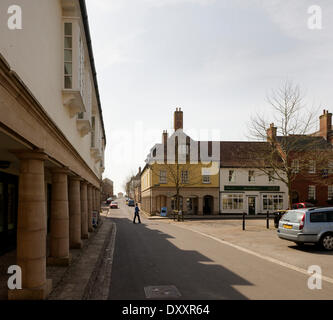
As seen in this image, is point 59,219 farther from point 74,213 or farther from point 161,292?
point 161,292

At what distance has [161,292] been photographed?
24.6 ft

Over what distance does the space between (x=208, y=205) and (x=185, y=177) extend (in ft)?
17.1

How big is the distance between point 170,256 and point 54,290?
564 cm

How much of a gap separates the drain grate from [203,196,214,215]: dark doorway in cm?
3597

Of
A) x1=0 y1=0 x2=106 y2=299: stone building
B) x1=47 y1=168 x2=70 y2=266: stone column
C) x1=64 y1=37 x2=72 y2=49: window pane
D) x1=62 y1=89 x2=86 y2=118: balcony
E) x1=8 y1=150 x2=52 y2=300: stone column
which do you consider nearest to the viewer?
x1=0 y1=0 x2=106 y2=299: stone building

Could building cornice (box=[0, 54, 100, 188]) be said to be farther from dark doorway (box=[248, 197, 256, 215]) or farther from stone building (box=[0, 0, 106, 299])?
dark doorway (box=[248, 197, 256, 215])

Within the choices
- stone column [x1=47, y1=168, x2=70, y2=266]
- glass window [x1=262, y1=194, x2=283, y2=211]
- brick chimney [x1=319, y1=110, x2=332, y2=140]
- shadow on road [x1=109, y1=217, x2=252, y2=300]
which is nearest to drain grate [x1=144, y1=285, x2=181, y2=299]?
shadow on road [x1=109, y1=217, x2=252, y2=300]

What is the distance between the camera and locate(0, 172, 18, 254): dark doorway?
13.3 m

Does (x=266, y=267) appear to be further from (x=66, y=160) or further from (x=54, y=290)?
(x=66, y=160)

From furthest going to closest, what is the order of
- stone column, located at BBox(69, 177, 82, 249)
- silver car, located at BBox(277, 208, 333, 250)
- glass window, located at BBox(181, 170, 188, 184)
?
glass window, located at BBox(181, 170, 188, 184), stone column, located at BBox(69, 177, 82, 249), silver car, located at BBox(277, 208, 333, 250)

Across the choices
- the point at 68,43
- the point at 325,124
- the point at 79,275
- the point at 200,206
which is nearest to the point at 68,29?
the point at 68,43

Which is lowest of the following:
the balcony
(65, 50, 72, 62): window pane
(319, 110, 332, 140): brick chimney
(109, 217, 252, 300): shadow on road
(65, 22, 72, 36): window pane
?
(109, 217, 252, 300): shadow on road
